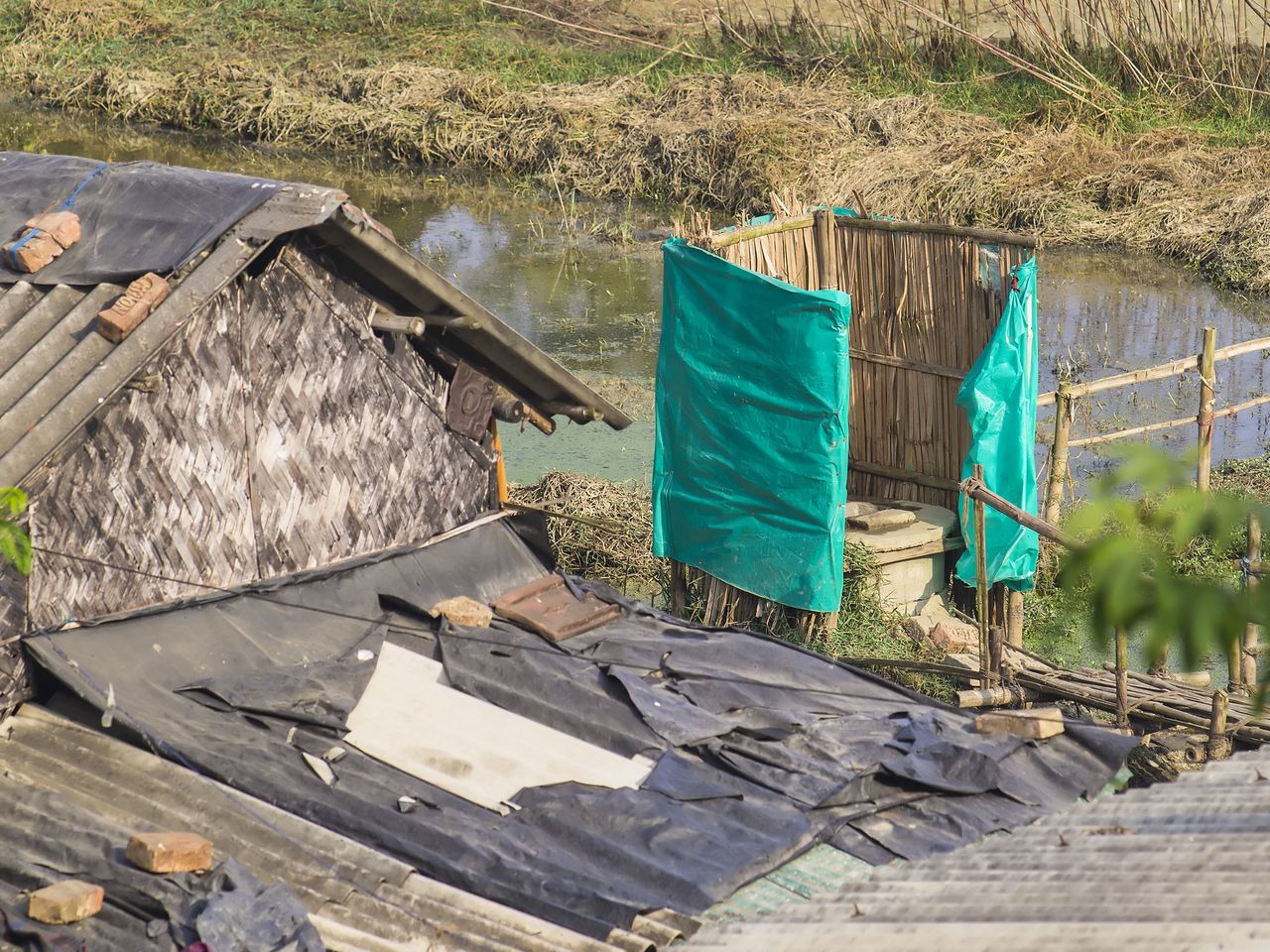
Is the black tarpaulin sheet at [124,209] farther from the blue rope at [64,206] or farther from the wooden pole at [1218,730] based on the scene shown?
the wooden pole at [1218,730]

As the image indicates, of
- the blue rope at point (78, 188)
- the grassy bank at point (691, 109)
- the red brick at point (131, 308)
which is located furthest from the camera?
the grassy bank at point (691, 109)

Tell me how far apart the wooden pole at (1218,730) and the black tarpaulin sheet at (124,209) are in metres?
4.29

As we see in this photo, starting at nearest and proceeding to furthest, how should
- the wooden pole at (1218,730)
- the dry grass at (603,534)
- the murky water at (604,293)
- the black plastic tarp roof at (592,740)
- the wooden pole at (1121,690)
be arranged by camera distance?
1. the black plastic tarp roof at (592,740)
2. the wooden pole at (1218,730)
3. the wooden pole at (1121,690)
4. the dry grass at (603,534)
5. the murky water at (604,293)

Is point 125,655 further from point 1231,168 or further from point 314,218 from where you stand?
point 1231,168

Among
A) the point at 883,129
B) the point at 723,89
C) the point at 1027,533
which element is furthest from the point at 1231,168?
the point at 1027,533

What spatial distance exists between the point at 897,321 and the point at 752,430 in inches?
58.4

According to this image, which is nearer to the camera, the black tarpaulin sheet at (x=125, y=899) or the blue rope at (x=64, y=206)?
the black tarpaulin sheet at (x=125, y=899)

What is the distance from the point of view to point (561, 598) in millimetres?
6266

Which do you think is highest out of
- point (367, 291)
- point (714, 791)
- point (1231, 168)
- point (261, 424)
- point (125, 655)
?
point (1231, 168)

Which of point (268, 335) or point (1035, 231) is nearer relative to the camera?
point (268, 335)

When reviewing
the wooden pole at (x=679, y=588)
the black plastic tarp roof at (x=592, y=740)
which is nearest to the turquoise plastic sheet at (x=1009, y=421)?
the wooden pole at (x=679, y=588)

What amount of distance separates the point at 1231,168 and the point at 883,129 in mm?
3761

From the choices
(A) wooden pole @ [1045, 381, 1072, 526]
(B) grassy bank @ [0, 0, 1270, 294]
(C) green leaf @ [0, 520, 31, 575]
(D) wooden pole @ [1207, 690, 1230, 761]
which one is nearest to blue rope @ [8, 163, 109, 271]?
(C) green leaf @ [0, 520, 31, 575]

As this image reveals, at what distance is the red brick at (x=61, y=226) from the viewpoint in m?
5.62
